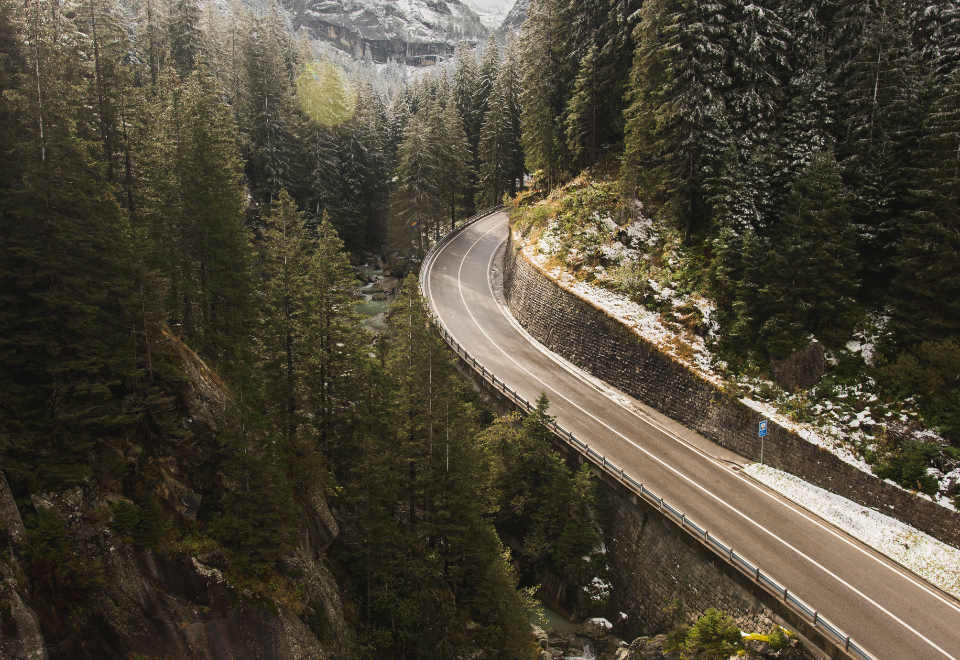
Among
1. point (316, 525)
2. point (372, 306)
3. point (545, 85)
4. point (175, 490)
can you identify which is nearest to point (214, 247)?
point (175, 490)

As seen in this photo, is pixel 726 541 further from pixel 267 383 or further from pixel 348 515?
pixel 267 383

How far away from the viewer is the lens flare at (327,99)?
51.1 m

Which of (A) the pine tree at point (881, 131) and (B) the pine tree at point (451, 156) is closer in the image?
(A) the pine tree at point (881, 131)

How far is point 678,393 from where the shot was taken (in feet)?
88.1

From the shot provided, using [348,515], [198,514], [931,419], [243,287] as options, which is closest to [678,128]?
[931,419]

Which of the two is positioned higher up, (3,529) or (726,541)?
(3,529)

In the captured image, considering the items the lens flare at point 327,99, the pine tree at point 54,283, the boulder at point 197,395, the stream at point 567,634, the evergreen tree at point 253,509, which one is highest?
the lens flare at point 327,99

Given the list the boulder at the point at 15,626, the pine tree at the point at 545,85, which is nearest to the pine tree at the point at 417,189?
the pine tree at the point at 545,85

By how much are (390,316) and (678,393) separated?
14.3m

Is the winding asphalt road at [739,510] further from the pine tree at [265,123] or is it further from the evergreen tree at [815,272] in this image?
the pine tree at [265,123]

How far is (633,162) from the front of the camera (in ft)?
112

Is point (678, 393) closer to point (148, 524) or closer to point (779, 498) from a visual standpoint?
point (779, 498)

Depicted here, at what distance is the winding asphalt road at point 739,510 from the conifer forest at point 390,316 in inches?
121

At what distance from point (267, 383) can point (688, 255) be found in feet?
75.1
